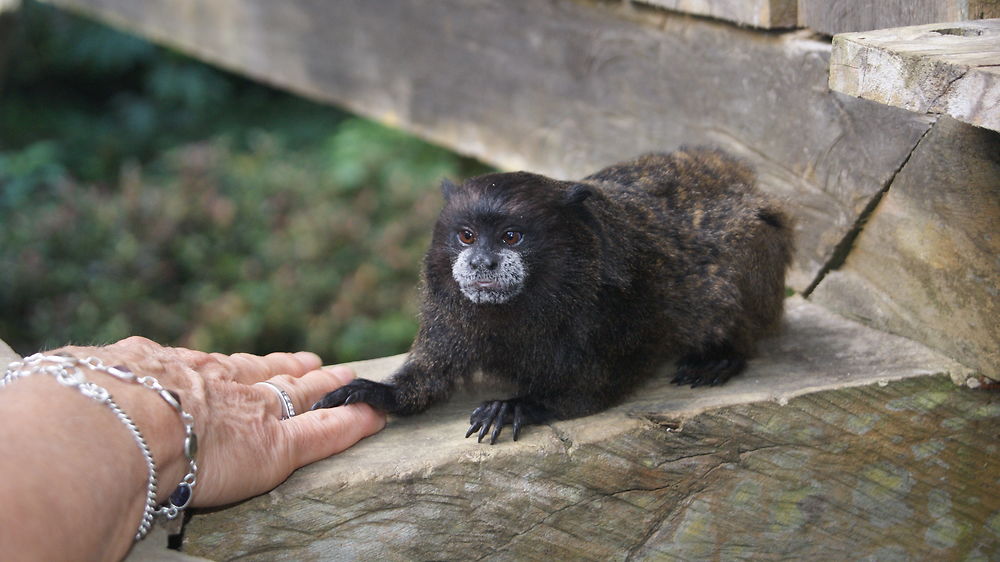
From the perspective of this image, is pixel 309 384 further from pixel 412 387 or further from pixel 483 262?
pixel 483 262

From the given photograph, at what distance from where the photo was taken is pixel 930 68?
237 centimetres

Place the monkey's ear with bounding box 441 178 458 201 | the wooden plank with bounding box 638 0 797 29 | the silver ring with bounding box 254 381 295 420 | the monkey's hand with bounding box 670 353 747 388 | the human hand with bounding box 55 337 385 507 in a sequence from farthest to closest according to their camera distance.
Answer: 1. the wooden plank with bounding box 638 0 797 29
2. the monkey's hand with bounding box 670 353 747 388
3. the monkey's ear with bounding box 441 178 458 201
4. the silver ring with bounding box 254 381 295 420
5. the human hand with bounding box 55 337 385 507

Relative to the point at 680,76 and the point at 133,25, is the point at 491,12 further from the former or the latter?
the point at 133,25

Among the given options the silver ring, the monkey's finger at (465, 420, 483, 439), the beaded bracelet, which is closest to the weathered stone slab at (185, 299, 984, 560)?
the monkey's finger at (465, 420, 483, 439)

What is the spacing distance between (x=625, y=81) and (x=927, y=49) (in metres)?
2.30

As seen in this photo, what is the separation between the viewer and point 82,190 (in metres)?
→ 7.00

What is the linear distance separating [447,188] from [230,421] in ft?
3.66

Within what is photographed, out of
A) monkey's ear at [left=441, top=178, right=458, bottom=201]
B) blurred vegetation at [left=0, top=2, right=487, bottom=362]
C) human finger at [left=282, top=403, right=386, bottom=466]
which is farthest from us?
blurred vegetation at [left=0, top=2, right=487, bottom=362]

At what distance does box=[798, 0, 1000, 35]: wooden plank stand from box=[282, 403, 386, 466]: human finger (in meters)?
2.03

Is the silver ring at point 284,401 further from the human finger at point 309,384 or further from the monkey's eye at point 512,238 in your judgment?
the monkey's eye at point 512,238

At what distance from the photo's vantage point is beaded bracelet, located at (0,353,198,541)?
231 cm

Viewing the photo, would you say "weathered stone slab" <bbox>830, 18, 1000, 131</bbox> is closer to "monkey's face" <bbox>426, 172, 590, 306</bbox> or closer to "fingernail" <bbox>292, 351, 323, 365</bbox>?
"monkey's face" <bbox>426, 172, 590, 306</bbox>

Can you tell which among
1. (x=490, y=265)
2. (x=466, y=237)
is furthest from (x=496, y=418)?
(x=466, y=237)

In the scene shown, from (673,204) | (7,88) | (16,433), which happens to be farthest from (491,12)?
(7,88)
